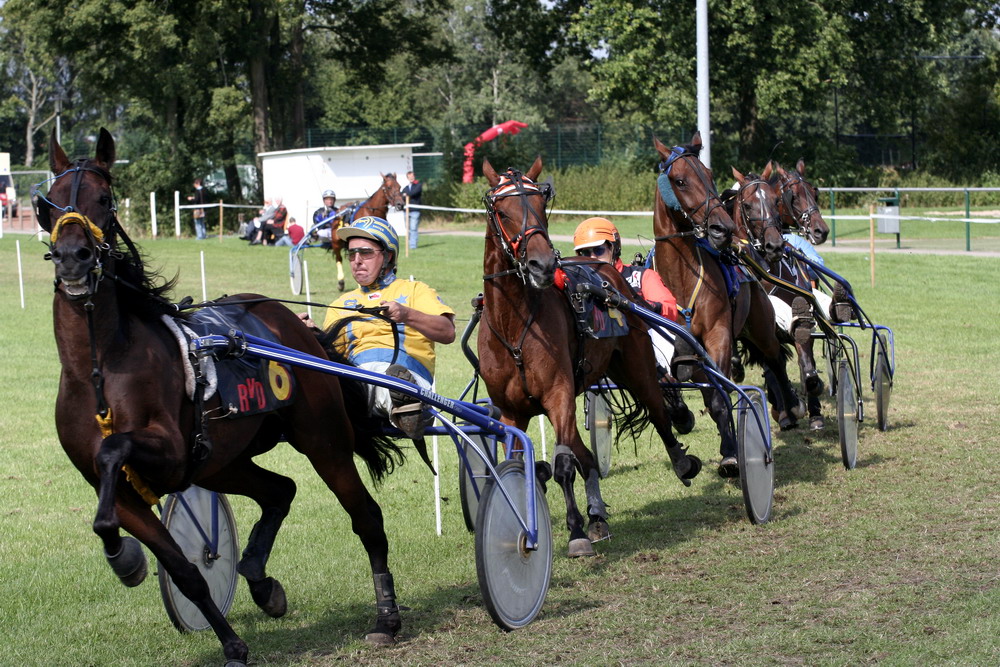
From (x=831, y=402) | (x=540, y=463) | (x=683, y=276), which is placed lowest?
(x=831, y=402)

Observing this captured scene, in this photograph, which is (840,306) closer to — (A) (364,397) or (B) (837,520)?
(B) (837,520)

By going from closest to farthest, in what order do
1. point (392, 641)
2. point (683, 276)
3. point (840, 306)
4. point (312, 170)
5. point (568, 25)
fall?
point (392, 641)
point (683, 276)
point (840, 306)
point (312, 170)
point (568, 25)

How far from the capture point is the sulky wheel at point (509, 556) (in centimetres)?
461

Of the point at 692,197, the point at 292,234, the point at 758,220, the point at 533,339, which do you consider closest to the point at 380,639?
the point at 533,339

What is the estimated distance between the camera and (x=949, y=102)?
3753cm

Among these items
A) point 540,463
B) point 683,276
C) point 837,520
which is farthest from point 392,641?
point 683,276

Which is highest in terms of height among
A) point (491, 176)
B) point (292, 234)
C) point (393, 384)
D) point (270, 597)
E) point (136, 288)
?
point (491, 176)

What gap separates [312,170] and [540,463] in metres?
26.1

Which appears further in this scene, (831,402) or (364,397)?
(831,402)

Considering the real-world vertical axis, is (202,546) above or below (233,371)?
below

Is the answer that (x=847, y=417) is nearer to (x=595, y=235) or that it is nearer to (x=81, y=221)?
(x=595, y=235)

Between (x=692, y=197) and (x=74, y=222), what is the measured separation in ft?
14.0

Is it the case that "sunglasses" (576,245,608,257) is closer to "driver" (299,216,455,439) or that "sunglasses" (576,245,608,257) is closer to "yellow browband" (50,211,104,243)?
"driver" (299,216,455,439)

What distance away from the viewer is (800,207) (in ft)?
34.7
